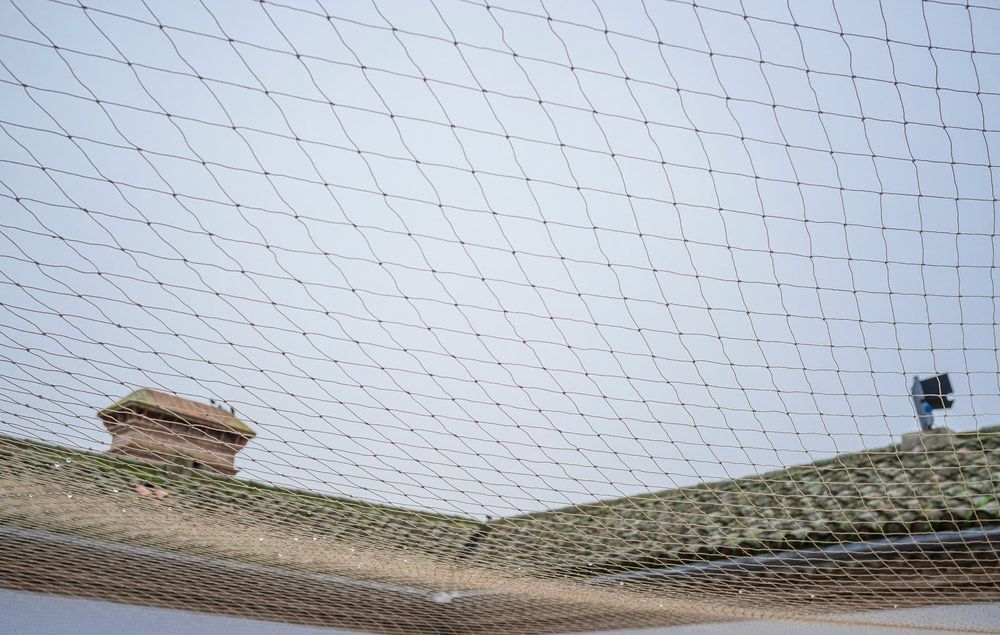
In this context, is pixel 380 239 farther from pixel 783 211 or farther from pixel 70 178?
pixel 783 211

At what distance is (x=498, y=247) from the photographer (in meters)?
2.47

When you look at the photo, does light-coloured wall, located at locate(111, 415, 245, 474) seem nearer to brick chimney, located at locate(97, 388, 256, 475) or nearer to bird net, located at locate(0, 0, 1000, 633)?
brick chimney, located at locate(97, 388, 256, 475)

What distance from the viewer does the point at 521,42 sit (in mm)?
2193

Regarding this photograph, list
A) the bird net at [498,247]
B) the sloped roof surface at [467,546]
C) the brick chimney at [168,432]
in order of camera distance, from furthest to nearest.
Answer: the sloped roof surface at [467,546] < the brick chimney at [168,432] < the bird net at [498,247]

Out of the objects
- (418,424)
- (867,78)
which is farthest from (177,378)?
(867,78)

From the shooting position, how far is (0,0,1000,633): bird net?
216 cm

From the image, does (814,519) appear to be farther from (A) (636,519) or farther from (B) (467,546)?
(B) (467,546)

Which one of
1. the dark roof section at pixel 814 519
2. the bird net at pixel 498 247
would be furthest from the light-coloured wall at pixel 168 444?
the dark roof section at pixel 814 519

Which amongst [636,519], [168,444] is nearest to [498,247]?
[168,444]

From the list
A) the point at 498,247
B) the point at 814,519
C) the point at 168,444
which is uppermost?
the point at 498,247

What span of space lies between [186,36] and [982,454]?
374 cm

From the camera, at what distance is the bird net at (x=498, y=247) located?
216 cm

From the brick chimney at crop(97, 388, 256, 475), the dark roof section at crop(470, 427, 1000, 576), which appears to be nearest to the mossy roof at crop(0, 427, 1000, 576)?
the dark roof section at crop(470, 427, 1000, 576)

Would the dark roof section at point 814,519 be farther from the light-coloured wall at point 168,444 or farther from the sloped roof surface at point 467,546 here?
the light-coloured wall at point 168,444
